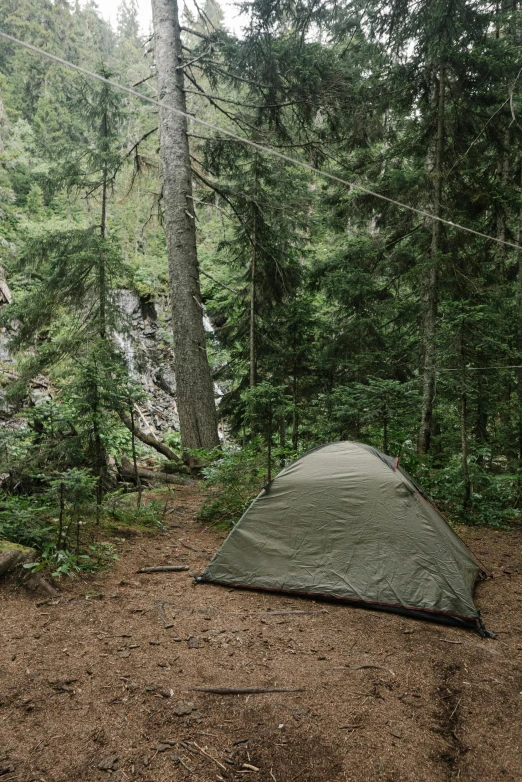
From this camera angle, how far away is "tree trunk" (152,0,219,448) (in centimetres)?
837

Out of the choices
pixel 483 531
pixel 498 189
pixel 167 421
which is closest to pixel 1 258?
pixel 167 421

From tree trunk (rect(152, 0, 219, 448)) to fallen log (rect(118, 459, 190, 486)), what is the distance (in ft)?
2.22

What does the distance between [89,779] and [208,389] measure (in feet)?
22.0

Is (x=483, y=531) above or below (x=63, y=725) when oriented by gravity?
below

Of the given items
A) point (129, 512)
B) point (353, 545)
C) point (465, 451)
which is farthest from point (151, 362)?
point (353, 545)

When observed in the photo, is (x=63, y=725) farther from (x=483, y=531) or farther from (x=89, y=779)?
(x=483, y=531)

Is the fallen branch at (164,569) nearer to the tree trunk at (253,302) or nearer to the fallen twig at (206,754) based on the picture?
the fallen twig at (206,754)

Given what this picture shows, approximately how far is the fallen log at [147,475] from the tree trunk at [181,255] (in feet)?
2.22

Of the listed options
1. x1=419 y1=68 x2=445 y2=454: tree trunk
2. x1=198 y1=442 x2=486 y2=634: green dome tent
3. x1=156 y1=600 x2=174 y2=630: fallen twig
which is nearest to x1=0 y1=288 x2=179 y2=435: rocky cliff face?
x1=419 y1=68 x2=445 y2=454: tree trunk

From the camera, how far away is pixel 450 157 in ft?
30.1

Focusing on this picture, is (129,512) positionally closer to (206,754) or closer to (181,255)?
(206,754)

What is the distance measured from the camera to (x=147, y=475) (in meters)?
8.35

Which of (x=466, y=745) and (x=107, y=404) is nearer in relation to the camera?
(x=466, y=745)

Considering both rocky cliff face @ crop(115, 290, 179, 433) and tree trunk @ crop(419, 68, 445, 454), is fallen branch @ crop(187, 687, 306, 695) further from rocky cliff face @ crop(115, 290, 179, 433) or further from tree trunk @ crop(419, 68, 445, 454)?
rocky cliff face @ crop(115, 290, 179, 433)
